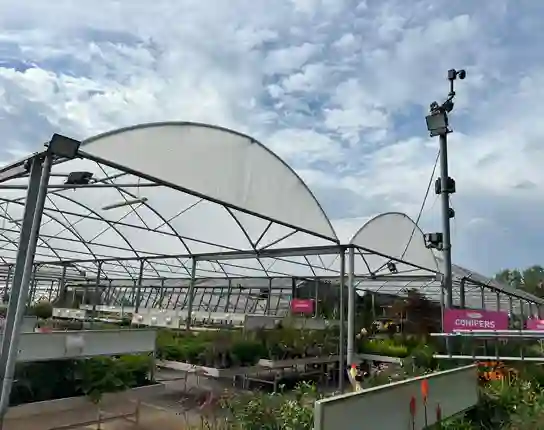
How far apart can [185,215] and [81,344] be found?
5.41 metres

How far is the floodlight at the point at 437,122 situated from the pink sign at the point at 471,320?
12.0ft

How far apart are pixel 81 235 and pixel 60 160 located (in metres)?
9.44

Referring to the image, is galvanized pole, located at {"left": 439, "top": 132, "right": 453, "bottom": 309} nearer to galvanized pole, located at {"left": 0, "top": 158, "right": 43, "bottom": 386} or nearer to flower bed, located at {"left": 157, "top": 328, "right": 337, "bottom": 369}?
flower bed, located at {"left": 157, "top": 328, "right": 337, "bottom": 369}

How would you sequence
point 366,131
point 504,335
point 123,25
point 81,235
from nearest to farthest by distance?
point 504,335 < point 123,25 < point 366,131 < point 81,235

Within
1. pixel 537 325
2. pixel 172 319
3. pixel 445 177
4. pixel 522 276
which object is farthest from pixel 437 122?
pixel 522 276

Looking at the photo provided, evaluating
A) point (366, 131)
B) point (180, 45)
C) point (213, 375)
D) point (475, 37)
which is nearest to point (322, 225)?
point (366, 131)

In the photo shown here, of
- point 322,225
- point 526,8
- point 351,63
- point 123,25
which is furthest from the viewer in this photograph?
point 322,225

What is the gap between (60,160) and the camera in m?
6.11

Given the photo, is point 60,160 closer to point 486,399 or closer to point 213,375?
point 213,375

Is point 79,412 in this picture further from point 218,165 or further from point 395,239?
point 395,239

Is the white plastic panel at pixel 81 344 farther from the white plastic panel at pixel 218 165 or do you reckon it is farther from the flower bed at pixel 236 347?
the white plastic panel at pixel 218 165

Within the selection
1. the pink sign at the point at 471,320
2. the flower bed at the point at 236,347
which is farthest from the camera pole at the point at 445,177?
the flower bed at the point at 236,347

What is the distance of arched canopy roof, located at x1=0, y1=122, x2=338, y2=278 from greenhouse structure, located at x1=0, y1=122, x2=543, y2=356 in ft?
0.08

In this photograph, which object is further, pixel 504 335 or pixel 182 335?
pixel 182 335
